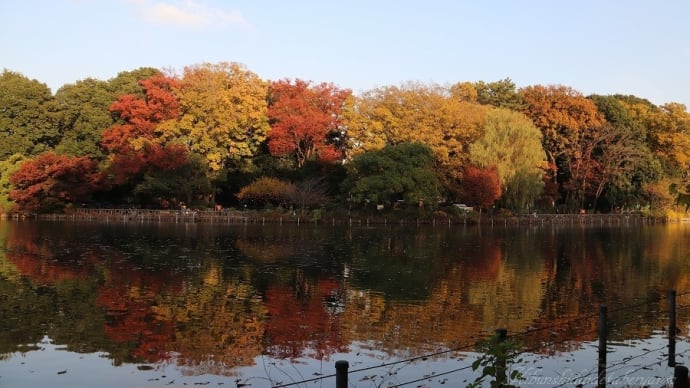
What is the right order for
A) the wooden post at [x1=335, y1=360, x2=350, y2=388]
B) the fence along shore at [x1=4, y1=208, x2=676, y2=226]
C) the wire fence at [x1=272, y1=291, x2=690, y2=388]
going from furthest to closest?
the fence along shore at [x1=4, y1=208, x2=676, y2=226] → the wire fence at [x1=272, y1=291, x2=690, y2=388] → the wooden post at [x1=335, y1=360, x2=350, y2=388]

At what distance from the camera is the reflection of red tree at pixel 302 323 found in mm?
11602

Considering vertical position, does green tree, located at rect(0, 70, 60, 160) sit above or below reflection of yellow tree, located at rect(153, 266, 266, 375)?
above

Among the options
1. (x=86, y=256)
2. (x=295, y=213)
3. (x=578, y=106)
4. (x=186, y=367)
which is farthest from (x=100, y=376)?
(x=578, y=106)

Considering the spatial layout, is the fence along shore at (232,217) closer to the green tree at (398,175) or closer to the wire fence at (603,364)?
the green tree at (398,175)

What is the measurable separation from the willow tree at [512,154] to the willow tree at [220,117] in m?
18.5

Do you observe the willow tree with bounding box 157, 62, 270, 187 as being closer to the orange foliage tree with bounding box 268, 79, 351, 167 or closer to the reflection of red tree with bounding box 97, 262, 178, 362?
the orange foliage tree with bounding box 268, 79, 351, 167

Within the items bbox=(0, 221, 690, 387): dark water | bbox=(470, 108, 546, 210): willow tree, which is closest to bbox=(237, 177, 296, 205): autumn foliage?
bbox=(470, 108, 546, 210): willow tree

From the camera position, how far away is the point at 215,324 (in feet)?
43.8

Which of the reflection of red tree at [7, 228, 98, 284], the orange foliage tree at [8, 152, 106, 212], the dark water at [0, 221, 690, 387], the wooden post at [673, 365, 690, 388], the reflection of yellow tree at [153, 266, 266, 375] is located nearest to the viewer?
the wooden post at [673, 365, 690, 388]

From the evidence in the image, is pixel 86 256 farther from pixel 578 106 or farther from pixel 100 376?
pixel 578 106

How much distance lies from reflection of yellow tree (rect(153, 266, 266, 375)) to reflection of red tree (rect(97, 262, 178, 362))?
26 centimetres

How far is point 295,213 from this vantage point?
163 feet

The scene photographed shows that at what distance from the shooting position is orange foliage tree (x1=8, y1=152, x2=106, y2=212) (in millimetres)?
48750

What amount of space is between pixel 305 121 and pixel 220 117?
275 inches
